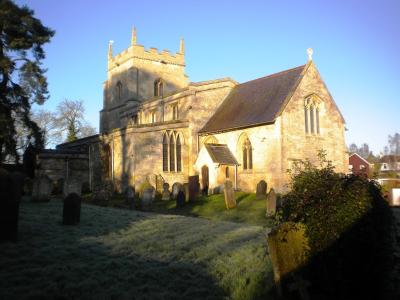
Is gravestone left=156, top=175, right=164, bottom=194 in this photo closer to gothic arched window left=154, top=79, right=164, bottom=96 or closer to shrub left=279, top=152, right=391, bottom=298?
gothic arched window left=154, top=79, right=164, bottom=96

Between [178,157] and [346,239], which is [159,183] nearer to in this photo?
[178,157]

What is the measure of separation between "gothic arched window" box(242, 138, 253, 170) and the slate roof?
1.37m

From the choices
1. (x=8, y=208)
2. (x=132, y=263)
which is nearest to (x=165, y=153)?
(x=8, y=208)

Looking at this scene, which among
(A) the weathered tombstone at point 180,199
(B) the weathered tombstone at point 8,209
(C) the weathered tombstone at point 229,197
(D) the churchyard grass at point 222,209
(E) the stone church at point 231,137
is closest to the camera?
(B) the weathered tombstone at point 8,209

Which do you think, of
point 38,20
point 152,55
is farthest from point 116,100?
point 38,20

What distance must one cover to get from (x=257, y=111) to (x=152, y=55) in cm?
2150

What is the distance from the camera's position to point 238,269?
7.45 m

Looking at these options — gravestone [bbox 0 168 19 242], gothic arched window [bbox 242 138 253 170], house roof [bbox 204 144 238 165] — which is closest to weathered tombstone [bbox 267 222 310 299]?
gravestone [bbox 0 168 19 242]

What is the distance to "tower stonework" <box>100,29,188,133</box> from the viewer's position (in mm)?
42281

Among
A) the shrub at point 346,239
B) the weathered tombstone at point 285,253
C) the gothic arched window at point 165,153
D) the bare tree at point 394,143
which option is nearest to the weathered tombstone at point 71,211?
the weathered tombstone at point 285,253

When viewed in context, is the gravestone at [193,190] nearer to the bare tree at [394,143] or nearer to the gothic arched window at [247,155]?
the gothic arched window at [247,155]

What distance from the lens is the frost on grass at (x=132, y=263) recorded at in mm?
6289

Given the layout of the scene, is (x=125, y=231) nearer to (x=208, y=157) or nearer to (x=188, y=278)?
(x=188, y=278)

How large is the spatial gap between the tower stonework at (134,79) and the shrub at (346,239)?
34.5m
